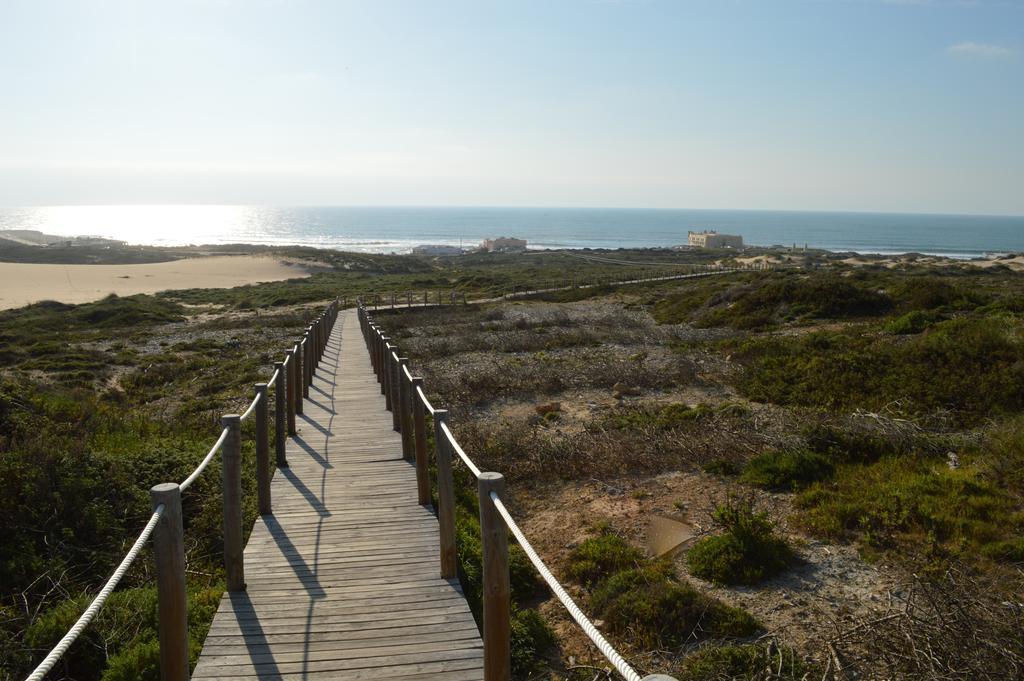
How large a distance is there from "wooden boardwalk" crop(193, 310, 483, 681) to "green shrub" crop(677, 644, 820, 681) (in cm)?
138

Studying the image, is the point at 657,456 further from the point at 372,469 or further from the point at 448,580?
the point at 448,580

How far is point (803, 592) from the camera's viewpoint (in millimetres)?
5633

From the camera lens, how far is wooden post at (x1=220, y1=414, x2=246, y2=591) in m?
4.96

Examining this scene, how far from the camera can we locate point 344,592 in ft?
16.8

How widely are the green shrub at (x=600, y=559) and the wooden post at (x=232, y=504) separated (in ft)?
9.14

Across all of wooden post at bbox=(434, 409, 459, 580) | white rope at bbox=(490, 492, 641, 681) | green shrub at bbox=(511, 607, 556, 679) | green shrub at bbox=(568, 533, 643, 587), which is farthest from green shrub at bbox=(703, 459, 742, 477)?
white rope at bbox=(490, 492, 641, 681)

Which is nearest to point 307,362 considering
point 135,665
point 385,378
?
point 385,378

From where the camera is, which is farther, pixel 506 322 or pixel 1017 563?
pixel 506 322

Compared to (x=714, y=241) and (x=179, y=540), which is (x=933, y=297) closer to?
(x=179, y=540)

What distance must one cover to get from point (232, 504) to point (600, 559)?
318 centimetres

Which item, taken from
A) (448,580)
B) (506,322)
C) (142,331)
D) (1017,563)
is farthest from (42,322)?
(1017,563)

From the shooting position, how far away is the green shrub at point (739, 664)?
14.1 ft

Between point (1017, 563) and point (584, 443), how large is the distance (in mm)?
4957

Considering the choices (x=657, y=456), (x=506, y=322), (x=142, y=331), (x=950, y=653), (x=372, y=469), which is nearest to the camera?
(x=950, y=653)
